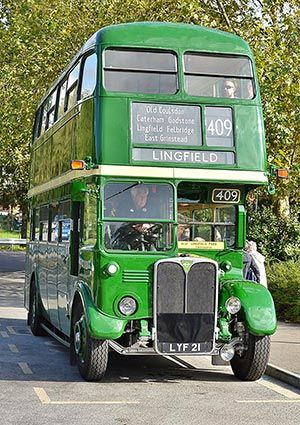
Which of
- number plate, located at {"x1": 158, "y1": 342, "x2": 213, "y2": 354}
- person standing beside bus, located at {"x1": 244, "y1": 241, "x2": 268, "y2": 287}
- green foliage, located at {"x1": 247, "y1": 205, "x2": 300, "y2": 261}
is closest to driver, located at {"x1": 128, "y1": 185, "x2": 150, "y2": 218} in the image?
number plate, located at {"x1": 158, "y1": 342, "x2": 213, "y2": 354}

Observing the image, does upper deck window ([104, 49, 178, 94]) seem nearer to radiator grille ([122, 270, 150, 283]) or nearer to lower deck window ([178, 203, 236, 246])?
lower deck window ([178, 203, 236, 246])

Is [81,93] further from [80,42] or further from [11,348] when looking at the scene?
[80,42]

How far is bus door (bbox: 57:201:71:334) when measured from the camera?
39.8 ft

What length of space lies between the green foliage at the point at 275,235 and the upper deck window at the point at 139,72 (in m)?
11.9

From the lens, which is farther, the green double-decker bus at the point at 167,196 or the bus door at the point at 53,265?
the bus door at the point at 53,265

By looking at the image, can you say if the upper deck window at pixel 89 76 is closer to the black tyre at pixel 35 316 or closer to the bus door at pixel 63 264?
the bus door at pixel 63 264

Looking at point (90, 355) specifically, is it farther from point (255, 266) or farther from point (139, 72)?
point (255, 266)

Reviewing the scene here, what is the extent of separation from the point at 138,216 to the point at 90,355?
1681 mm

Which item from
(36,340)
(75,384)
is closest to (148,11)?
(36,340)

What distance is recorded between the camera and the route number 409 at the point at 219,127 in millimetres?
10570

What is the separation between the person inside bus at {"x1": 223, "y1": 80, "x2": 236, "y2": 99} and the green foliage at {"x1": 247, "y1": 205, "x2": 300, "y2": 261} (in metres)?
11.6

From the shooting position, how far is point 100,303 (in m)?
10.1

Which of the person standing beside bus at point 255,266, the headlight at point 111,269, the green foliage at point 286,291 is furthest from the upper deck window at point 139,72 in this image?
the green foliage at point 286,291

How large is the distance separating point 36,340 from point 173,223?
199 inches
